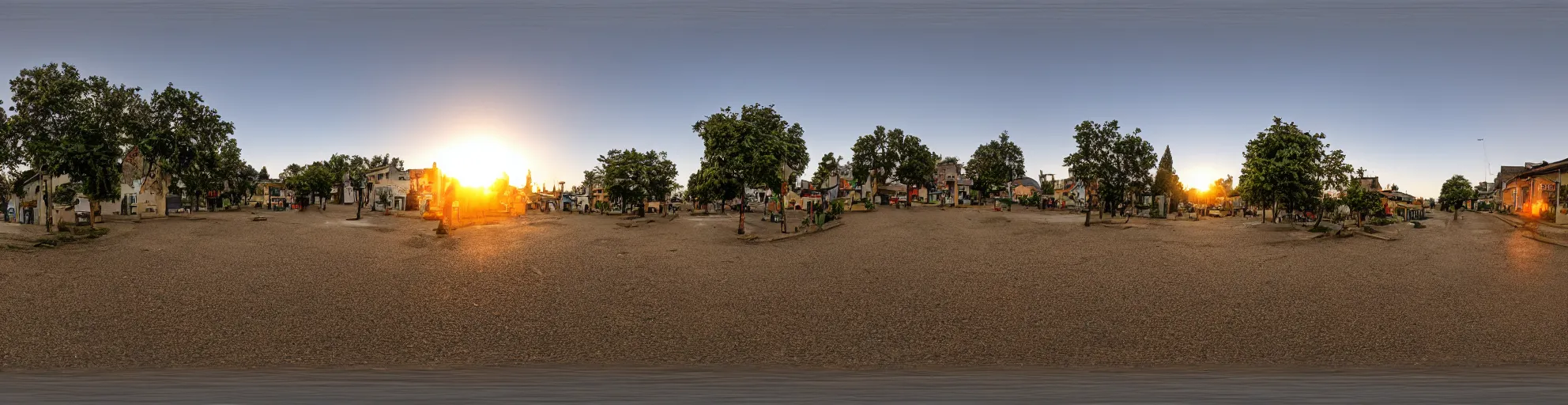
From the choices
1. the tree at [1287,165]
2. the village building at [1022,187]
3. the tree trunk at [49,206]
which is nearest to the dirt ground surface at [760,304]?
the tree trunk at [49,206]

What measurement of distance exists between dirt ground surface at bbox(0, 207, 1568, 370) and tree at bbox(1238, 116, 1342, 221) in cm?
724

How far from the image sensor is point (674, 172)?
45156mm

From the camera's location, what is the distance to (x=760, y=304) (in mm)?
12406

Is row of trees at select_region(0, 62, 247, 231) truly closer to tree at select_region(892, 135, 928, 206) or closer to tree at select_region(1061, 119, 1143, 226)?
tree at select_region(1061, 119, 1143, 226)

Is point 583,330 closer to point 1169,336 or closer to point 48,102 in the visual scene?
point 1169,336

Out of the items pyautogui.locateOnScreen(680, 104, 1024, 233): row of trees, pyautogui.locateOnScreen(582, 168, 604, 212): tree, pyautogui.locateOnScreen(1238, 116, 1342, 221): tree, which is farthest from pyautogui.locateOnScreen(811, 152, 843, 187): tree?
pyautogui.locateOnScreen(1238, 116, 1342, 221): tree

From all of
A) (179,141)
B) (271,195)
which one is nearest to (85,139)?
(179,141)

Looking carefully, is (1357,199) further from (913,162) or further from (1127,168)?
(913,162)

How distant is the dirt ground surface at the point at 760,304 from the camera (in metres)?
9.55

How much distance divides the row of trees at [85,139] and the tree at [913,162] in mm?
57579

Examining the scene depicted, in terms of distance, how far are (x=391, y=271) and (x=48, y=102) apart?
61.2 feet

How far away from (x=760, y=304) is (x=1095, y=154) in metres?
36.1

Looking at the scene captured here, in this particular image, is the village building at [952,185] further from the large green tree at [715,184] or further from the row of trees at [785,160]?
the large green tree at [715,184]

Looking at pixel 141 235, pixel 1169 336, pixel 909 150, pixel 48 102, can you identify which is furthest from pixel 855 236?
pixel 909 150
